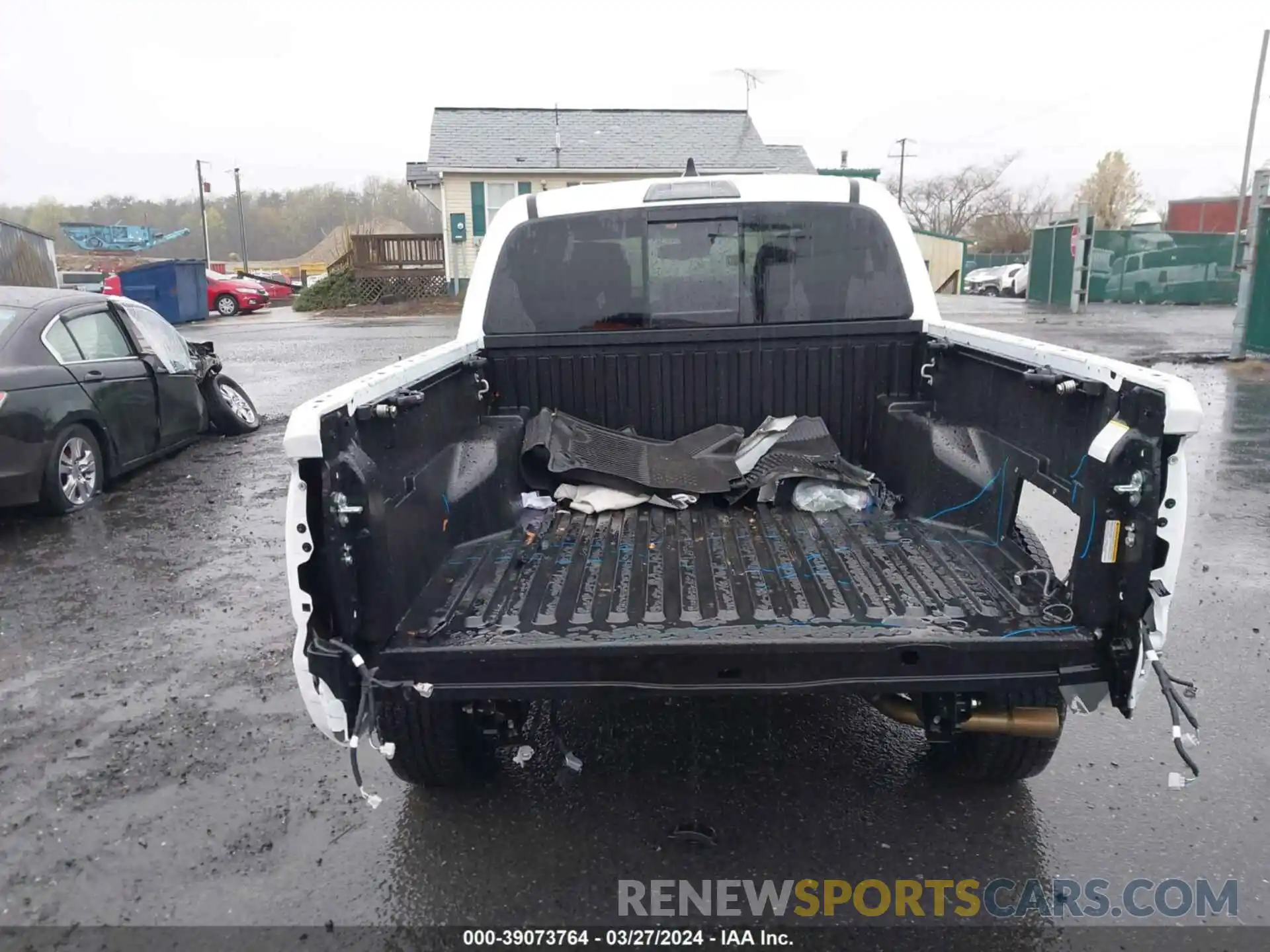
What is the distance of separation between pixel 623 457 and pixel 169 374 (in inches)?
239

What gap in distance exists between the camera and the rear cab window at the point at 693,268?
4.34m

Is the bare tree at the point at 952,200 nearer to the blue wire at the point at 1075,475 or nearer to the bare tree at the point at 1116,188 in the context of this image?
the bare tree at the point at 1116,188

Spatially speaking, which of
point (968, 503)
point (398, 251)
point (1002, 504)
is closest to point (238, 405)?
point (968, 503)

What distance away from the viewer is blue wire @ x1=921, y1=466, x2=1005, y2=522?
10.8 ft

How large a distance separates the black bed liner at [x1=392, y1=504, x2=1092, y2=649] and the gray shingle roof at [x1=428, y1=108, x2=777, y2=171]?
30082 mm

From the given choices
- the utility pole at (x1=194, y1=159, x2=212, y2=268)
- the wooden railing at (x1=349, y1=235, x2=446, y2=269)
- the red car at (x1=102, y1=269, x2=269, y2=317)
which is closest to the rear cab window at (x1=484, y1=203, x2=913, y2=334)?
the red car at (x1=102, y1=269, x2=269, y2=317)

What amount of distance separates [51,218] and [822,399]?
110927 millimetres

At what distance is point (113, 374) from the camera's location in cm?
763

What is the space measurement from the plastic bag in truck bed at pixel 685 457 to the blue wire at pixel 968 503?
40 cm

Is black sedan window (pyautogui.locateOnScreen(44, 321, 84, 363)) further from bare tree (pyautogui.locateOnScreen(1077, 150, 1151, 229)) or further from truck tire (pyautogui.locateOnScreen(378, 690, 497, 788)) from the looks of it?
bare tree (pyautogui.locateOnScreen(1077, 150, 1151, 229))

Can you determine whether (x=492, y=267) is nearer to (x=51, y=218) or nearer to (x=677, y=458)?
(x=677, y=458)

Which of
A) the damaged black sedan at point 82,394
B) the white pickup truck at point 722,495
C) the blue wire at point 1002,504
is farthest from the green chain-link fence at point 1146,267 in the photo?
the blue wire at point 1002,504

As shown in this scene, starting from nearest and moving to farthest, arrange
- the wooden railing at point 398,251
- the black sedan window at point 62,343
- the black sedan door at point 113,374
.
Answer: the black sedan window at point 62,343 < the black sedan door at point 113,374 < the wooden railing at point 398,251

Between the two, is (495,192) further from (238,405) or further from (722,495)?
(722,495)
